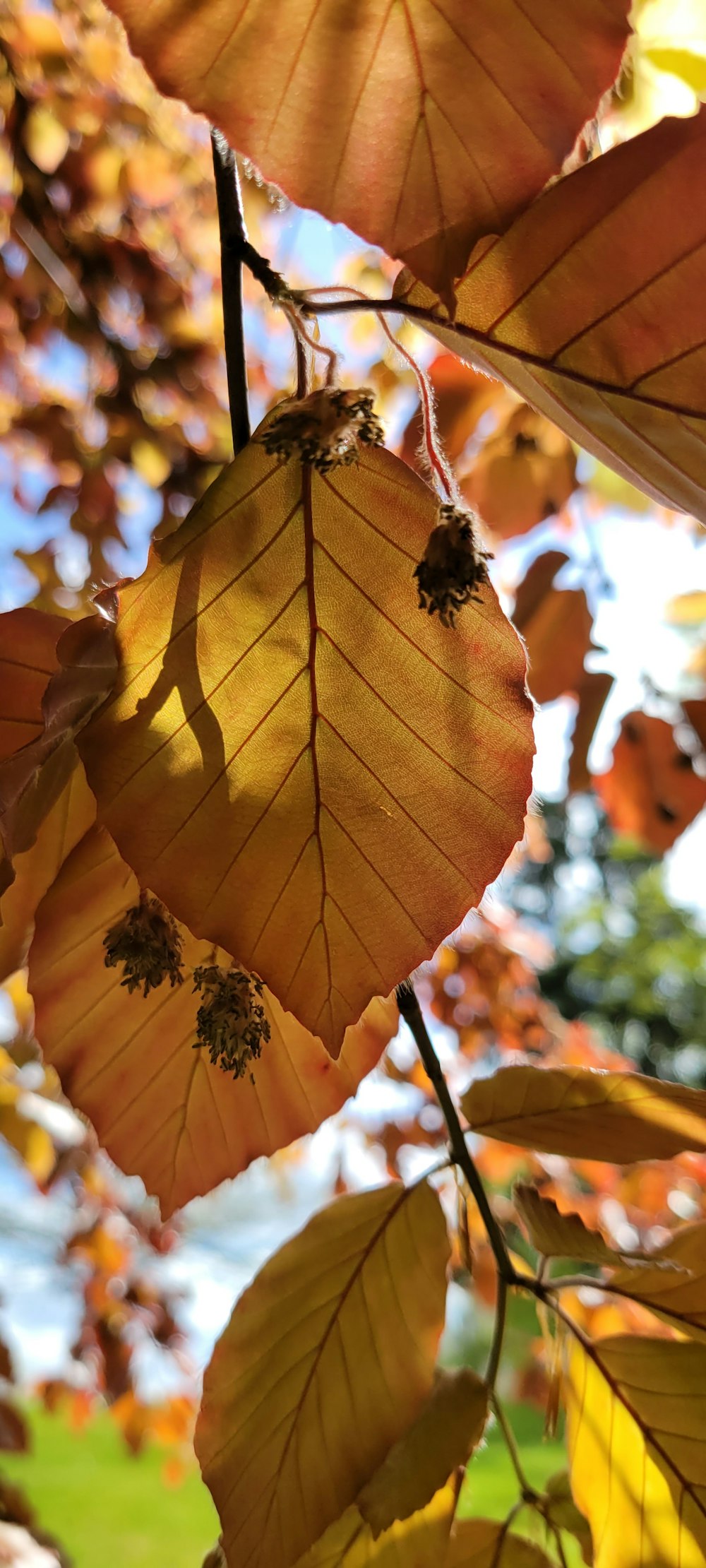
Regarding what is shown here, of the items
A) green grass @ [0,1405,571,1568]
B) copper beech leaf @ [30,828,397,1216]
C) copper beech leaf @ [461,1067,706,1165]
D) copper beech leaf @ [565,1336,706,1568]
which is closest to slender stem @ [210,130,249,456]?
copper beech leaf @ [30,828,397,1216]

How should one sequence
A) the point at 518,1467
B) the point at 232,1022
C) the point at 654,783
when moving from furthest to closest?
the point at 654,783 < the point at 518,1467 < the point at 232,1022

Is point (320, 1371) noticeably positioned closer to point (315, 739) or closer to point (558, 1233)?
point (558, 1233)

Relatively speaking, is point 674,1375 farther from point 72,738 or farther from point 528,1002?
point 528,1002

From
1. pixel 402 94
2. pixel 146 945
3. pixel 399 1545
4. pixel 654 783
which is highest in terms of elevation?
pixel 654 783

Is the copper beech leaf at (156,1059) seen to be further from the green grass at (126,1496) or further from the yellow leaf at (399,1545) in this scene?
the green grass at (126,1496)

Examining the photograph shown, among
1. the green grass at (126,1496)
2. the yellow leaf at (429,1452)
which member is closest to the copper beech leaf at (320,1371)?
the yellow leaf at (429,1452)

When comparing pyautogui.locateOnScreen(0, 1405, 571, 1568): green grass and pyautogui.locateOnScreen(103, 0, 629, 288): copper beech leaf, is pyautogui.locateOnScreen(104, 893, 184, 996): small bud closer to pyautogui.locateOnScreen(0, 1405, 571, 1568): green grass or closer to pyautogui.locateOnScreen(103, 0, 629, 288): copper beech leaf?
pyautogui.locateOnScreen(103, 0, 629, 288): copper beech leaf

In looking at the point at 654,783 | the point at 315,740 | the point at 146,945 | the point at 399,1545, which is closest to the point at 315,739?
the point at 315,740

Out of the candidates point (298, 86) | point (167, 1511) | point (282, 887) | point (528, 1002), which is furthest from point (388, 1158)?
point (167, 1511)
